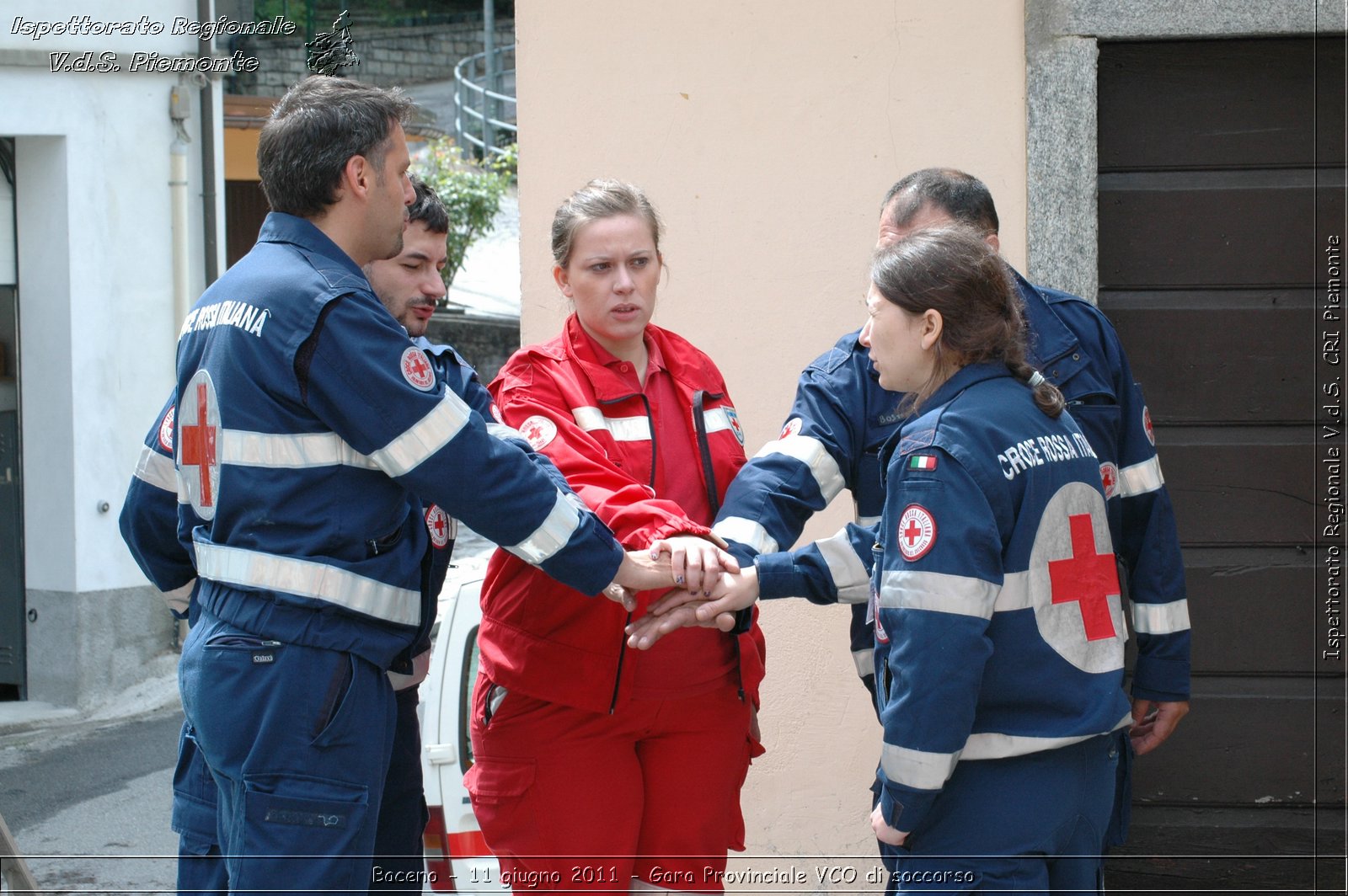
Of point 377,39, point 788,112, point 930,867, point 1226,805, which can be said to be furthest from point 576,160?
point 377,39

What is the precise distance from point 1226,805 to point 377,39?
783 inches

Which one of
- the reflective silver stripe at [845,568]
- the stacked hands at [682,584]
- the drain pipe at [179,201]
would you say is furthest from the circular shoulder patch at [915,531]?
the drain pipe at [179,201]

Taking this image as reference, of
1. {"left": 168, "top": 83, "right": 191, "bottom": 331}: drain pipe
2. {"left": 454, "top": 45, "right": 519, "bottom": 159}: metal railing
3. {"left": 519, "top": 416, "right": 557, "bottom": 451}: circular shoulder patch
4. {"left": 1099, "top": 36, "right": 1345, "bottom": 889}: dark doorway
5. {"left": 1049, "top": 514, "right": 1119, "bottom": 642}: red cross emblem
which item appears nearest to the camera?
{"left": 1049, "top": 514, "right": 1119, "bottom": 642}: red cross emblem

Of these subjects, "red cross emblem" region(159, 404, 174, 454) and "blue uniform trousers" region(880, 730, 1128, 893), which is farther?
"red cross emblem" region(159, 404, 174, 454)

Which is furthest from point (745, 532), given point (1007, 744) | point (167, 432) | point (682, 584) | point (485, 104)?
point (485, 104)

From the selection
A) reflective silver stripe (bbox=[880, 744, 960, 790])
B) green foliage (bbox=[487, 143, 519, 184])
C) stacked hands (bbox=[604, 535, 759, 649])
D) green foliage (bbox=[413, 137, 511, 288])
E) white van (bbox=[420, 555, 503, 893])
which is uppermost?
green foliage (bbox=[487, 143, 519, 184])

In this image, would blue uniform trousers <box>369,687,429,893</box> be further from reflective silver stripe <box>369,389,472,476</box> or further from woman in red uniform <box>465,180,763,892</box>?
reflective silver stripe <box>369,389,472,476</box>

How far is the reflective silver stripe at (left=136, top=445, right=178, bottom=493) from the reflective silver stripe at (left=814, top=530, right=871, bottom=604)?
155cm

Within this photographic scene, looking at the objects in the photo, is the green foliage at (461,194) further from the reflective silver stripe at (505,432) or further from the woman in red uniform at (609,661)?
the reflective silver stripe at (505,432)

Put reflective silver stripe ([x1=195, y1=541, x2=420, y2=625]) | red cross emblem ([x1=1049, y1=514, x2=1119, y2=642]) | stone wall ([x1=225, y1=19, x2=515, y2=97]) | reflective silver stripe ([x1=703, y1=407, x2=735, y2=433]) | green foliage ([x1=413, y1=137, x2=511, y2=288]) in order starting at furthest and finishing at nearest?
stone wall ([x1=225, y1=19, x2=515, y2=97]), green foliage ([x1=413, y1=137, x2=511, y2=288]), reflective silver stripe ([x1=703, y1=407, x2=735, y2=433]), reflective silver stripe ([x1=195, y1=541, x2=420, y2=625]), red cross emblem ([x1=1049, y1=514, x2=1119, y2=642])

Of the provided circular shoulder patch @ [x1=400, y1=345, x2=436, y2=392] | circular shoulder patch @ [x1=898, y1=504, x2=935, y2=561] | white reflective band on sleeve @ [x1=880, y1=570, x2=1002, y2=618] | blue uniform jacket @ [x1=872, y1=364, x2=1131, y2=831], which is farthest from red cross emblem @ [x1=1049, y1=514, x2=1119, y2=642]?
circular shoulder patch @ [x1=400, y1=345, x2=436, y2=392]

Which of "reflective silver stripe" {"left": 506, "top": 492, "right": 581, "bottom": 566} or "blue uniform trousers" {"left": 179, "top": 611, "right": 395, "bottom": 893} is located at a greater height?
"reflective silver stripe" {"left": 506, "top": 492, "right": 581, "bottom": 566}

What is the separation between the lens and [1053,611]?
249 centimetres

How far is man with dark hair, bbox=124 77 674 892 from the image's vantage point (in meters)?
2.58
